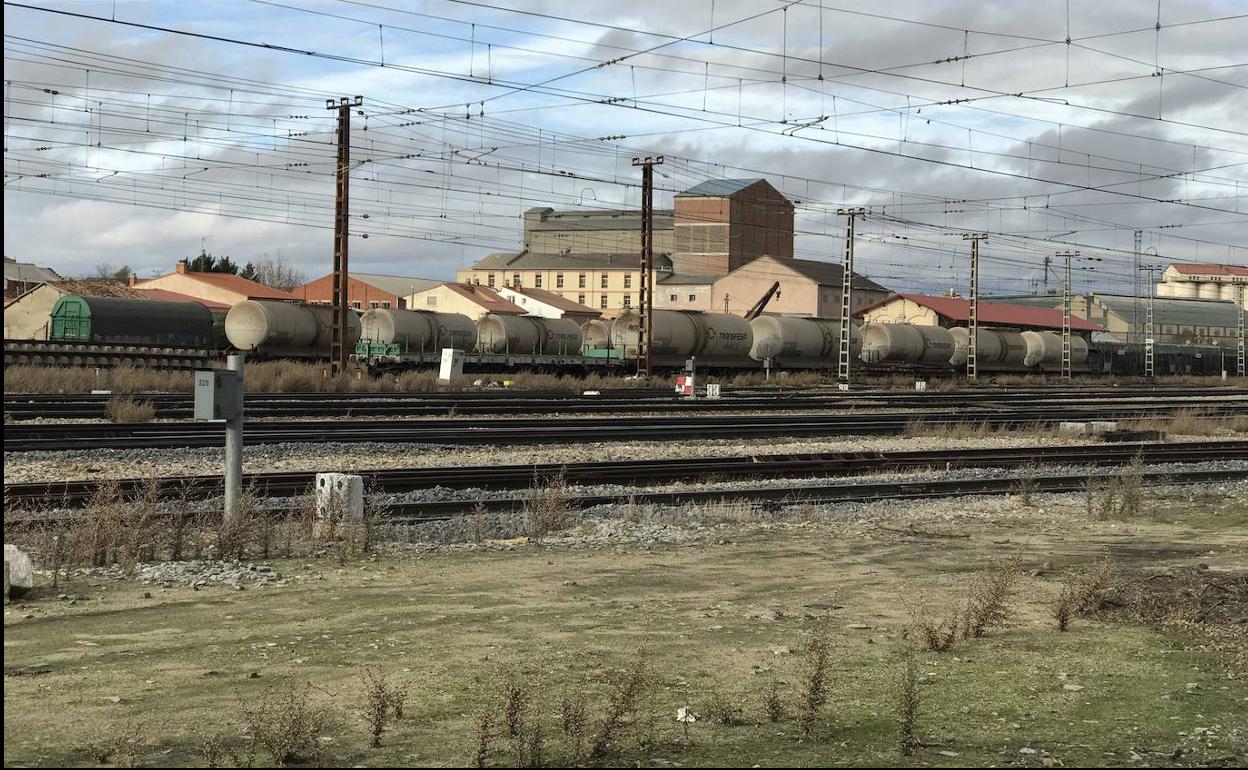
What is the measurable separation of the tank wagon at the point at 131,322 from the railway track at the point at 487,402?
1808 centimetres

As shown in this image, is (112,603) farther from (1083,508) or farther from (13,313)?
(13,313)

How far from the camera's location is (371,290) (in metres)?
108

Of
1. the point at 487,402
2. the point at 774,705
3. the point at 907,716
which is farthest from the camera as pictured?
the point at 487,402

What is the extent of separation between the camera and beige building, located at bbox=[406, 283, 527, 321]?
340 ft

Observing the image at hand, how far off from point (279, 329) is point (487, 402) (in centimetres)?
1987

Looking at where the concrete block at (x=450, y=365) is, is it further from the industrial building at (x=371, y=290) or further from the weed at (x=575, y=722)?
the industrial building at (x=371, y=290)

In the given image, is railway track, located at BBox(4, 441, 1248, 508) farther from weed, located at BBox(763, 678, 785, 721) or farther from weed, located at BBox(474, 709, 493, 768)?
weed, located at BBox(763, 678, 785, 721)

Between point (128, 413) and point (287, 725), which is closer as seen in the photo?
point (287, 725)

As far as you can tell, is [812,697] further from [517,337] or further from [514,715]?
[517,337]

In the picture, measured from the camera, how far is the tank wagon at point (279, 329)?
49.2 m

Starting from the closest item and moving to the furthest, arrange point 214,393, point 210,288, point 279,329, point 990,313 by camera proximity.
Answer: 1. point 214,393
2. point 279,329
3. point 210,288
4. point 990,313

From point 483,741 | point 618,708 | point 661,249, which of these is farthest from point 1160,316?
point 483,741

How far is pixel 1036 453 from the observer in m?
24.1

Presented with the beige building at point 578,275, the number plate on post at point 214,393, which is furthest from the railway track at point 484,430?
the beige building at point 578,275
